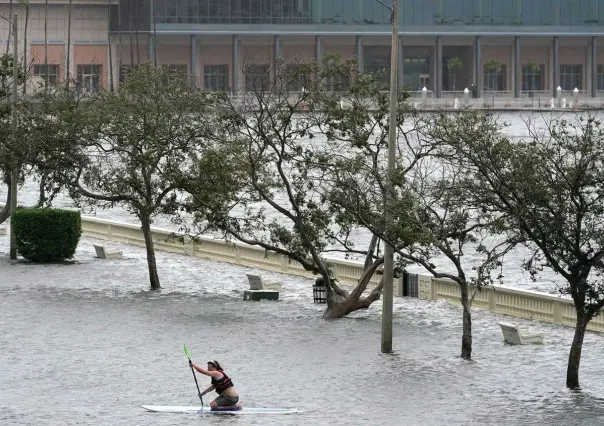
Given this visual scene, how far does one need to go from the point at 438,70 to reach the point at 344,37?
10236mm

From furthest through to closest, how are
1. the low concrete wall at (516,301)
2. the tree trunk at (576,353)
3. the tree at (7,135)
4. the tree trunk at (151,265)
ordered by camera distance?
the tree at (7,135) < the tree trunk at (151,265) < the low concrete wall at (516,301) < the tree trunk at (576,353)

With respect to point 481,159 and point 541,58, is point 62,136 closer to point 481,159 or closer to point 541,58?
point 481,159

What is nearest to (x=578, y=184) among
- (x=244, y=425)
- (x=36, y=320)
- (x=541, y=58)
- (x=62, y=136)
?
(x=244, y=425)

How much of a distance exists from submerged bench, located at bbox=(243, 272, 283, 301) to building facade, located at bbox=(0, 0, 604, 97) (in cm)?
10134

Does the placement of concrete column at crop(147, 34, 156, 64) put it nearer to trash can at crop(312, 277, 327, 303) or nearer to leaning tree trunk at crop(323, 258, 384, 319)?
trash can at crop(312, 277, 327, 303)

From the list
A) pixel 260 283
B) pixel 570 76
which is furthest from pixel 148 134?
pixel 570 76

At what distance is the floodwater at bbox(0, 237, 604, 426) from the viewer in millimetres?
27828

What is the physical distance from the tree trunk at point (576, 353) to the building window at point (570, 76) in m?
136

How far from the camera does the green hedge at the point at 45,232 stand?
5138cm

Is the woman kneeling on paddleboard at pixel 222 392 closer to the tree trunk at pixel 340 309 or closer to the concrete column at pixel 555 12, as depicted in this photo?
the tree trunk at pixel 340 309

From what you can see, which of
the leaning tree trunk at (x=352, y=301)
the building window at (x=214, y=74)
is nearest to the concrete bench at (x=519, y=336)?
the leaning tree trunk at (x=352, y=301)

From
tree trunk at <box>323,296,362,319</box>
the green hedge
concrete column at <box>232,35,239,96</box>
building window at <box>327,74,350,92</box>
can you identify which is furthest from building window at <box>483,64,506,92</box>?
tree trunk at <box>323,296,362,319</box>

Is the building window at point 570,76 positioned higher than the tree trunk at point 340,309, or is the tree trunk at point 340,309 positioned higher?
the building window at point 570,76

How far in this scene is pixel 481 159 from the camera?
31.6 m
